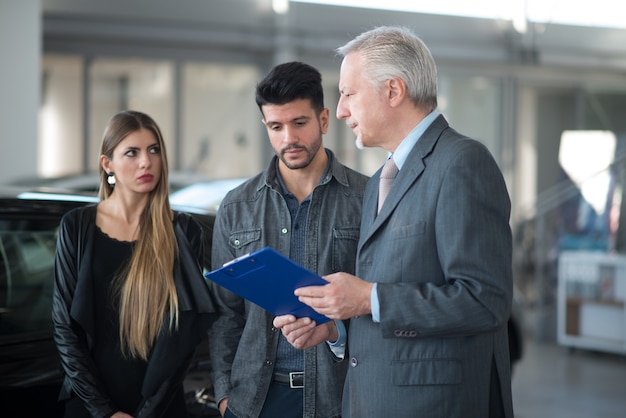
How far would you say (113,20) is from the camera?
1152 cm

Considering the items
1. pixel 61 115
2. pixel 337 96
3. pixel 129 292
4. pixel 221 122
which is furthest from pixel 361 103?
pixel 337 96

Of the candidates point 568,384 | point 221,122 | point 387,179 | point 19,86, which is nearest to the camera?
point 387,179

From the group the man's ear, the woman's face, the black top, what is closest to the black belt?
the black top

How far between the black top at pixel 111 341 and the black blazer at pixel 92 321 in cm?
3

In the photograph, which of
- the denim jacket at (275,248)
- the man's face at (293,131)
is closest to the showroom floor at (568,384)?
the denim jacket at (275,248)

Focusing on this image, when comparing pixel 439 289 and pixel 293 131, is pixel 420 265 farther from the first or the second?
pixel 293 131

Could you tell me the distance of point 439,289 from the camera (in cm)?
201

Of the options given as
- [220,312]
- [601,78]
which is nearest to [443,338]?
[220,312]

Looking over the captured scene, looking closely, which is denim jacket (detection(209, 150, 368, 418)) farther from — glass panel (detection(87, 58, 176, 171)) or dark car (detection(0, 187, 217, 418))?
glass panel (detection(87, 58, 176, 171))

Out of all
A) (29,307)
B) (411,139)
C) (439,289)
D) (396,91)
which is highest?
(396,91)

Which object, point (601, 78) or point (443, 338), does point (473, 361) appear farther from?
point (601, 78)

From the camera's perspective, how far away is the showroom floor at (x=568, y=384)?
612 cm

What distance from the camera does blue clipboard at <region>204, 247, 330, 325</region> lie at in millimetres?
2041

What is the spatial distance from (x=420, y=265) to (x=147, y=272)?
1043 mm
